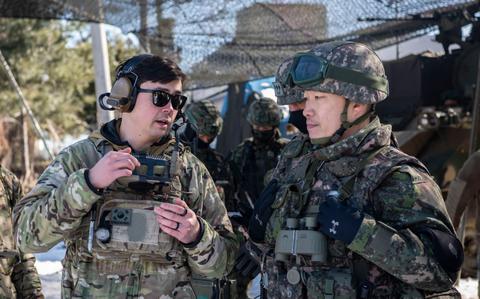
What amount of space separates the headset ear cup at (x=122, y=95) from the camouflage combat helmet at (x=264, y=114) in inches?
194

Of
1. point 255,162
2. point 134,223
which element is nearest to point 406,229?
point 134,223

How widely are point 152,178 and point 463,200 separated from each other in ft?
13.2

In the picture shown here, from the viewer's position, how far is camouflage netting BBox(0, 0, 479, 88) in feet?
22.6

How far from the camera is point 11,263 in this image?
11.2 ft

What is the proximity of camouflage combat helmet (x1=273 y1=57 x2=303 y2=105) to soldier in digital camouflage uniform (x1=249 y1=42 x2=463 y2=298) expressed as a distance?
3 centimetres

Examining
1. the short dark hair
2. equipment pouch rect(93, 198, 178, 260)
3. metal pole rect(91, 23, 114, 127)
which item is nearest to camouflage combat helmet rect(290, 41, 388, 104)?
the short dark hair

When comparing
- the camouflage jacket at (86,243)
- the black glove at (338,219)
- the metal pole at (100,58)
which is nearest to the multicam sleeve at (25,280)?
the camouflage jacket at (86,243)

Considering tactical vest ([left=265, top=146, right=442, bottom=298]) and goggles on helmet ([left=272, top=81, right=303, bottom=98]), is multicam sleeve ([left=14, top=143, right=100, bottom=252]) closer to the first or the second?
tactical vest ([left=265, top=146, right=442, bottom=298])

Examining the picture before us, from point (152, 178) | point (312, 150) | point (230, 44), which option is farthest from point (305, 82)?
point (230, 44)

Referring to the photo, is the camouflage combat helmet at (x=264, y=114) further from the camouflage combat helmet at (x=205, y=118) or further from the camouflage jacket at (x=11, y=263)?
the camouflage jacket at (x=11, y=263)

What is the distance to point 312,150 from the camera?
112 inches

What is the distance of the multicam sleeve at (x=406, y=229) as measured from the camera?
2.34 meters

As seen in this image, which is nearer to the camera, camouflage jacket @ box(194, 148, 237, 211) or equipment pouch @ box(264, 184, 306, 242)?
equipment pouch @ box(264, 184, 306, 242)

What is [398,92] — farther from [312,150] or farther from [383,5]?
[312,150]
